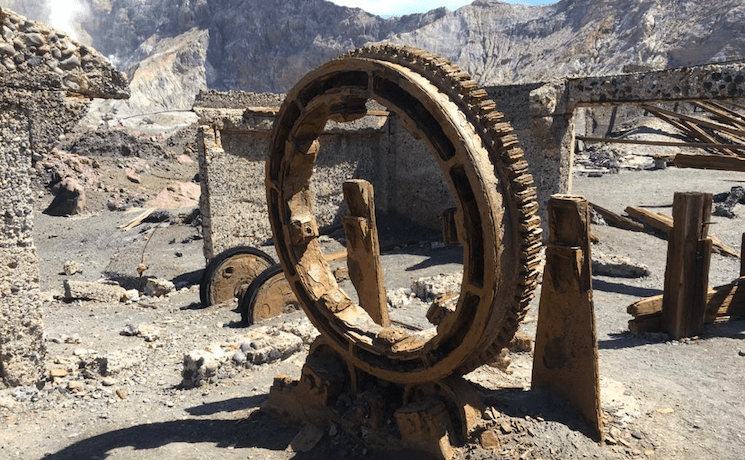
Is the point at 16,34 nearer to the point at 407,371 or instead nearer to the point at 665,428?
the point at 407,371

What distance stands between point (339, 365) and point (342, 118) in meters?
1.91

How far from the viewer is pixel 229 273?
8.87 m

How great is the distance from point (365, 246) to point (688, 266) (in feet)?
11.7

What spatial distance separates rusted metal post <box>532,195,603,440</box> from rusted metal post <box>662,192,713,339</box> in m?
3.05

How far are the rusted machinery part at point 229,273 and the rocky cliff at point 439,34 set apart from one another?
24221 mm

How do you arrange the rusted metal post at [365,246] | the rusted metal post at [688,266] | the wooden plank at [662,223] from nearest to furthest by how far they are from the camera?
the rusted metal post at [365,246] < the rusted metal post at [688,266] < the wooden plank at [662,223]

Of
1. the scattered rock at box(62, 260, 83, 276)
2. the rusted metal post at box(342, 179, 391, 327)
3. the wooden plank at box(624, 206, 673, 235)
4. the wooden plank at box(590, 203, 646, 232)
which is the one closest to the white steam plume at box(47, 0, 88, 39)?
the scattered rock at box(62, 260, 83, 276)

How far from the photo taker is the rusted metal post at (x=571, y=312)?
12.7 feet

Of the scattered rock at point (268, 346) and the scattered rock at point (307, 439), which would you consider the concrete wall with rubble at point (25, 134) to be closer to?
the scattered rock at point (268, 346)

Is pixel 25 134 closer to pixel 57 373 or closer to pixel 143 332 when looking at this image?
pixel 57 373

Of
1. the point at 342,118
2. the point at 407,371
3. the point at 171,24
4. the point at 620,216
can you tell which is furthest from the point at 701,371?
the point at 171,24

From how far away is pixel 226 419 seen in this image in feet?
16.6

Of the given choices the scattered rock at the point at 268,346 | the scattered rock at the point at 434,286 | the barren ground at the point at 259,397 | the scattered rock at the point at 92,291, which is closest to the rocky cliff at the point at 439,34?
the scattered rock at the point at 434,286

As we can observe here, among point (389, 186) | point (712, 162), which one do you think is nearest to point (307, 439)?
point (712, 162)
